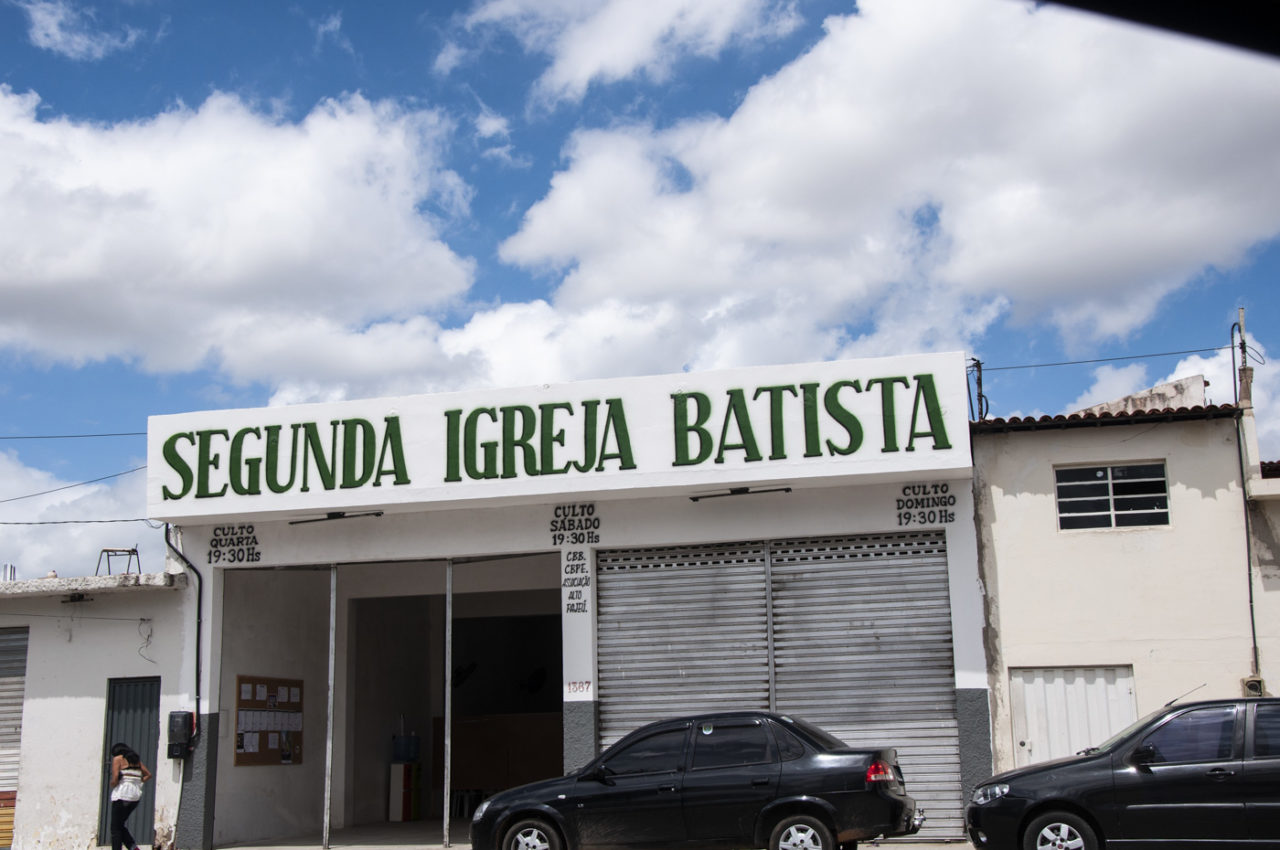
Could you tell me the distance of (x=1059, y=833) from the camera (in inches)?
403

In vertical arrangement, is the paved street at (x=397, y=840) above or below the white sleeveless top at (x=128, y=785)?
below

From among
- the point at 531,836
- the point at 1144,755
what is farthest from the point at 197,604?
the point at 1144,755

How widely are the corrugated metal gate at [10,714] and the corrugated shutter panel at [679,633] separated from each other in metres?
8.00

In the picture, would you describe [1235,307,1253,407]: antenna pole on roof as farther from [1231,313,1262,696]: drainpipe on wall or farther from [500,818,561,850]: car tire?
[500,818,561,850]: car tire

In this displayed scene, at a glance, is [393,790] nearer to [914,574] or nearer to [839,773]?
[914,574]

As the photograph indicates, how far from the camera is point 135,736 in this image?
53.2 feet

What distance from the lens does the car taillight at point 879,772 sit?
419 inches

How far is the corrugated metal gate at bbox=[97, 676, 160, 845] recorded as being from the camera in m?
16.1

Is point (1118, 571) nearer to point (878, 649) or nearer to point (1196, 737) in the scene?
point (878, 649)

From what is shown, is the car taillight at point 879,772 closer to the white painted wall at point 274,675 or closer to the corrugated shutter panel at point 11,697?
the white painted wall at point 274,675

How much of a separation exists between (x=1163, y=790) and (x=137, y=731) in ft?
40.2

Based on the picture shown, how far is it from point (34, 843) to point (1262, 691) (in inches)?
578

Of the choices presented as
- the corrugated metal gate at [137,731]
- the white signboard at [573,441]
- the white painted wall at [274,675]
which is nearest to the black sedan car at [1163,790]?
the white signboard at [573,441]

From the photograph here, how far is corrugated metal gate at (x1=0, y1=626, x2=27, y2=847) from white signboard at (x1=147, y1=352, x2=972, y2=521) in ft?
10.3
